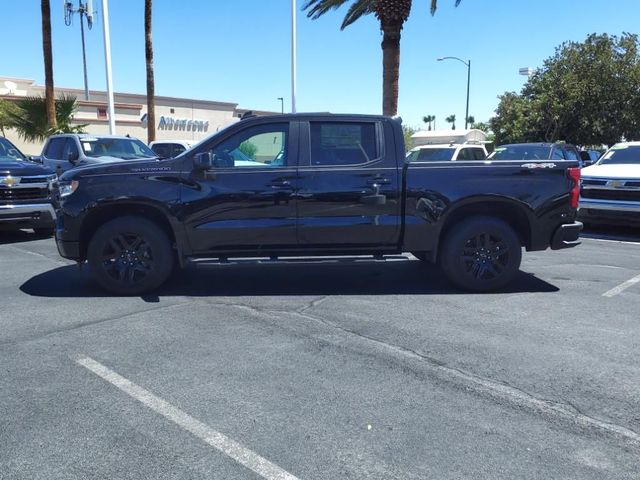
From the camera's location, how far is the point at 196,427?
3285mm

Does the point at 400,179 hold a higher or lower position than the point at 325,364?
higher

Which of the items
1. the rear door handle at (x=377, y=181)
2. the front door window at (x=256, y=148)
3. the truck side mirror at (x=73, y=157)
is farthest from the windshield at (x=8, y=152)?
the rear door handle at (x=377, y=181)

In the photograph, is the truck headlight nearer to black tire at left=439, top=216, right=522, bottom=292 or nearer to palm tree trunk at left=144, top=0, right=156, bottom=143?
black tire at left=439, top=216, right=522, bottom=292

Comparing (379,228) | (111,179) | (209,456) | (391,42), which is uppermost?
(391,42)

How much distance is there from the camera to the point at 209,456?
2982 mm

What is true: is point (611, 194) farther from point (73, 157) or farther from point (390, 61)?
point (73, 157)

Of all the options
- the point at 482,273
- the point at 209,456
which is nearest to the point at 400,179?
the point at 482,273

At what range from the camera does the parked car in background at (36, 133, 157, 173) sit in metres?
12.7

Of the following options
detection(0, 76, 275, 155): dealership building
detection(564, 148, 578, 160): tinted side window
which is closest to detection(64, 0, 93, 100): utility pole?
detection(0, 76, 275, 155): dealership building

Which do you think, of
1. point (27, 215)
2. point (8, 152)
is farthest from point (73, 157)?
point (27, 215)

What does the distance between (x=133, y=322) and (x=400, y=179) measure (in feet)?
10.4

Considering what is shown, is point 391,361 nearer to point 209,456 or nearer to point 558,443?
point 558,443

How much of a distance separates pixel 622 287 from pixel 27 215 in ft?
30.7

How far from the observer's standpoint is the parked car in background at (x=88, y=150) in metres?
12.7
